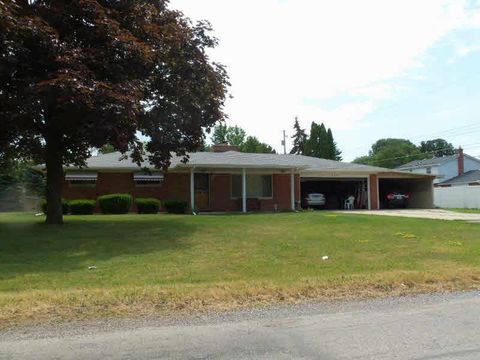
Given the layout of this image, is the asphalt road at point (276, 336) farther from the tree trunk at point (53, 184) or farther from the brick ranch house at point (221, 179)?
the brick ranch house at point (221, 179)

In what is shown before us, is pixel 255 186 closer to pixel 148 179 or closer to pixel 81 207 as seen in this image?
pixel 148 179

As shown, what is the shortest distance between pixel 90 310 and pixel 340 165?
98.5 ft

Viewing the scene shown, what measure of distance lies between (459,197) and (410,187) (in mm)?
5630

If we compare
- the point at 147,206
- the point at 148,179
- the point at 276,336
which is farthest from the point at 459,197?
the point at 276,336

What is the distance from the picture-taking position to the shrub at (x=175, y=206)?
27688 mm

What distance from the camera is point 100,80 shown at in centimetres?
1465

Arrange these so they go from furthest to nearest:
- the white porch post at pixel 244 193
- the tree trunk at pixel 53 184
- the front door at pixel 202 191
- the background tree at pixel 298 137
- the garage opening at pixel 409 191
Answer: the background tree at pixel 298 137 → the garage opening at pixel 409 191 → the front door at pixel 202 191 → the white porch post at pixel 244 193 → the tree trunk at pixel 53 184

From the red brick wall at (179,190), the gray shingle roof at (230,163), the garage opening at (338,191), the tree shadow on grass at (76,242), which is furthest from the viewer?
the garage opening at (338,191)

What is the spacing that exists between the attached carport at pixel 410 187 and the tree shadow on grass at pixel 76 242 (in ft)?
68.7

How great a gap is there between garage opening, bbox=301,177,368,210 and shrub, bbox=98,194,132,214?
1390cm

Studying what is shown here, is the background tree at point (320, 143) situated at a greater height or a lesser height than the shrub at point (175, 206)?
greater

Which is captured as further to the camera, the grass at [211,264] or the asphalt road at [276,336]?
the grass at [211,264]

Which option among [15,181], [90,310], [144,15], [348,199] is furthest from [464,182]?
[90,310]

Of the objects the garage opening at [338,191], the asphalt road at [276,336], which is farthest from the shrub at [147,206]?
the asphalt road at [276,336]
